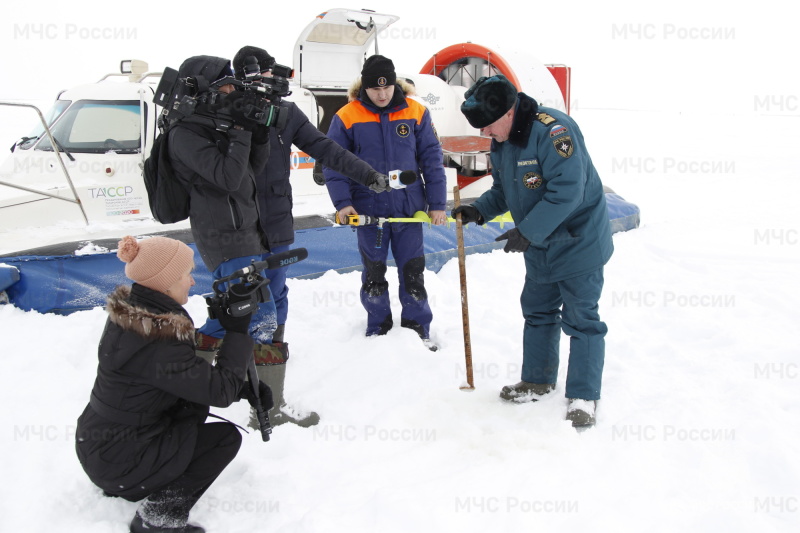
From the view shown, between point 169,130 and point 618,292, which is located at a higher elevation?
point 169,130

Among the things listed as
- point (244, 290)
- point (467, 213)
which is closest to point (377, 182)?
point (467, 213)

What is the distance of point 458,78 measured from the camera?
7719 millimetres

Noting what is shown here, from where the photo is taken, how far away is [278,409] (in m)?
2.95

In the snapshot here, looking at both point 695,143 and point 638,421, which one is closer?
point 638,421

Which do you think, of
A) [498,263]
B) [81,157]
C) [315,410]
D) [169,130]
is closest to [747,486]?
[315,410]

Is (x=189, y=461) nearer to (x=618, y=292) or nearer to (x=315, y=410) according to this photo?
(x=315, y=410)

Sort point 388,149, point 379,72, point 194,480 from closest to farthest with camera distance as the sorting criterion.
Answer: point 194,480, point 379,72, point 388,149

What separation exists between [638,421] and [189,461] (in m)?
2.02

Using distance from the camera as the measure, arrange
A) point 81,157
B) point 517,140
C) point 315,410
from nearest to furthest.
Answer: point 517,140 → point 315,410 → point 81,157

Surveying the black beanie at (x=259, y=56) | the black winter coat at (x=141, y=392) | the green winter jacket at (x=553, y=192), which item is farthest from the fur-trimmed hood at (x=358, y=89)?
the black winter coat at (x=141, y=392)

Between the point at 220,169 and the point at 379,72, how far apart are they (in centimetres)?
150

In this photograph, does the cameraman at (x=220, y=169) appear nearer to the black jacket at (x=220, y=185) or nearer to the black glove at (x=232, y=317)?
the black jacket at (x=220, y=185)

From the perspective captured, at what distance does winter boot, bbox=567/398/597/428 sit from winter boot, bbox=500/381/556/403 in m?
0.28

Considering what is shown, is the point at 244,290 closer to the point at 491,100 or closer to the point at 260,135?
the point at 260,135
